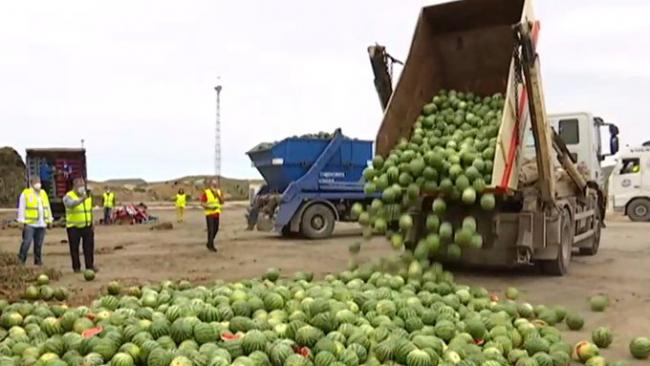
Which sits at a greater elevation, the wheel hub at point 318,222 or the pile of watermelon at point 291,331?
the wheel hub at point 318,222

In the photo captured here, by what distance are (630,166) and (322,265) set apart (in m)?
16.4

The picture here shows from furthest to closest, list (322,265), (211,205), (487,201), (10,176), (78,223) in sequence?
(10,176) < (211,205) < (322,265) < (78,223) < (487,201)

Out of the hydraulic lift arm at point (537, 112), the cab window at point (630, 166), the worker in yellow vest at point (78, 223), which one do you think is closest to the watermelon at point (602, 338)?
the hydraulic lift arm at point (537, 112)

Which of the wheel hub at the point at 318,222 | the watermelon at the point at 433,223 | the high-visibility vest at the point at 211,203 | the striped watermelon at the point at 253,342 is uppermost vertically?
the high-visibility vest at the point at 211,203

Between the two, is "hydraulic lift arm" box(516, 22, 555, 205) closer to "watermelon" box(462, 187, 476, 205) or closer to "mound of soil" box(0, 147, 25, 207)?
"watermelon" box(462, 187, 476, 205)

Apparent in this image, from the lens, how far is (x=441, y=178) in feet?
28.6

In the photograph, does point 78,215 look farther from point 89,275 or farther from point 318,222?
point 318,222

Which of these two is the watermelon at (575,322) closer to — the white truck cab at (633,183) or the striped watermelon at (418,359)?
the striped watermelon at (418,359)

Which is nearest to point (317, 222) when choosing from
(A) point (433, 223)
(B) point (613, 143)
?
(B) point (613, 143)

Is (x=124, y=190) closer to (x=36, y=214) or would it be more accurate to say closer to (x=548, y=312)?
(x=36, y=214)

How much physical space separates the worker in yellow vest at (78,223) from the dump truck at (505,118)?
538 centimetres


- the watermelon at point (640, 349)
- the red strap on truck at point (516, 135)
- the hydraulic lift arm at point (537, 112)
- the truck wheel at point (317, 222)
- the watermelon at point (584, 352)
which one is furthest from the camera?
the truck wheel at point (317, 222)

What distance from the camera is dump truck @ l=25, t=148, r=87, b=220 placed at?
79.9 feet

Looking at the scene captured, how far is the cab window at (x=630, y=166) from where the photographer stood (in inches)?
946
